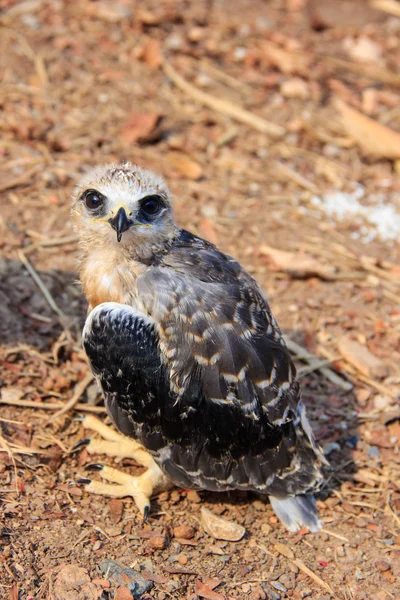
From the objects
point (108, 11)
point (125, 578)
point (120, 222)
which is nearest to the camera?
point (125, 578)

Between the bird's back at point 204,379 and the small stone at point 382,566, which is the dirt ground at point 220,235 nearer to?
the small stone at point 382,566

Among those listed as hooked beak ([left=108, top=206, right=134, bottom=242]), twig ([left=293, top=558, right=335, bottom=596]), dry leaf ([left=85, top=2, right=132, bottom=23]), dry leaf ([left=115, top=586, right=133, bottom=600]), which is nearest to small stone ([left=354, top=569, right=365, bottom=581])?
twig ([left=293, top=558, right=335, bottom=596])

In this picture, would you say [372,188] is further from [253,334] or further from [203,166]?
[253,334]

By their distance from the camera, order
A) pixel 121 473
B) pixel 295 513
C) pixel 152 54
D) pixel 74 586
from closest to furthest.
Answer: pixel 74 586
pixel 295 513
pixel 121 473
pixel 152 54

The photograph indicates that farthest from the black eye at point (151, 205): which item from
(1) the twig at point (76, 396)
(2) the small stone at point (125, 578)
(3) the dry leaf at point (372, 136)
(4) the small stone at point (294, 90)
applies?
(4) the small stone at point (294, 90)

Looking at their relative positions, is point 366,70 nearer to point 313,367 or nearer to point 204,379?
point 313,367

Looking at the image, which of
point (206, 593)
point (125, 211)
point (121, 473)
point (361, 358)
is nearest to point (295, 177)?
point (361, 358)

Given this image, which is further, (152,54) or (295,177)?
(152,54)
